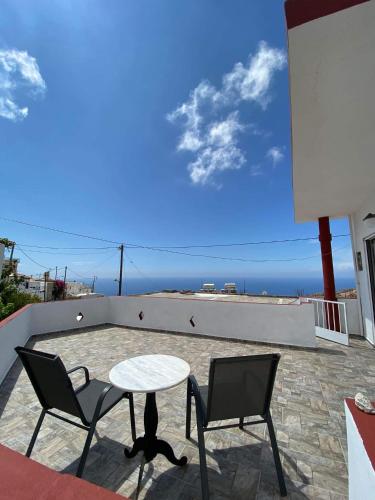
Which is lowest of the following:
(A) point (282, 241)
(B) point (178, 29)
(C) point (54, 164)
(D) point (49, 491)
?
(D) point (49, 491)

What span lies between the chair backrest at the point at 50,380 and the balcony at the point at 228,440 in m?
0.52

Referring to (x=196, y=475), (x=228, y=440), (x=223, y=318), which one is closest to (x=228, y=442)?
(x=228, y=440)

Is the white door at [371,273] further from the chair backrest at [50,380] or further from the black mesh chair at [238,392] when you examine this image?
the chair backrest at [50,380]

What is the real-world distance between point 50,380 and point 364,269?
6.38 m

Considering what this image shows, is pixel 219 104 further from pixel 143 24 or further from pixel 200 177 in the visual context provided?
pixel 200 177

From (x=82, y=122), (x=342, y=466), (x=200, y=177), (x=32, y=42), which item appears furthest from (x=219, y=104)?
(x=342, y=466)

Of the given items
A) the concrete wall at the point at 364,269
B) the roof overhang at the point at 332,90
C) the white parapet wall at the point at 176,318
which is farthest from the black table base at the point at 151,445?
the concrete wall at the point at 364,269

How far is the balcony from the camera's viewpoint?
1.59 metres

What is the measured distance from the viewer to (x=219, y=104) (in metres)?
7.33

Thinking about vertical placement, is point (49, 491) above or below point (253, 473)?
above

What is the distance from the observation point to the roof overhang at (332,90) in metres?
1.77

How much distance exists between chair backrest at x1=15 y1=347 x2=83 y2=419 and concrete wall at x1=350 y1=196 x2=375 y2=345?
5786mm

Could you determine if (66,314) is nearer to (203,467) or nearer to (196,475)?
(196,475)

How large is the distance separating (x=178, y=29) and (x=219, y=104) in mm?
2788
